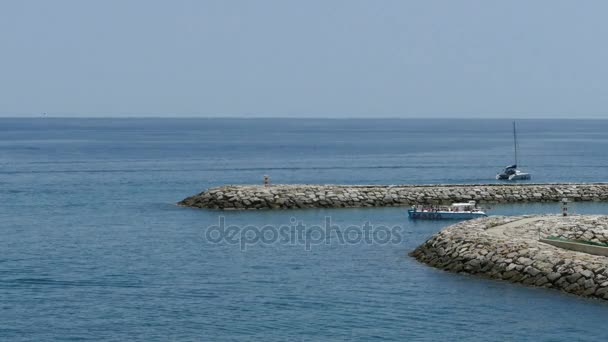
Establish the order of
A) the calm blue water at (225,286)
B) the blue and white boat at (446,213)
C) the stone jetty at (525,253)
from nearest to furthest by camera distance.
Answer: the calm blue water at (225,286)
the stone jetty at (525,253)
the blue and white boat at (446,213)

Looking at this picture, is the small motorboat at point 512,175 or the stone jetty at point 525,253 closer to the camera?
the stone jetty at point 525,253

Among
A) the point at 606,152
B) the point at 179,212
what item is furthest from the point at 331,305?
the point at 606,152

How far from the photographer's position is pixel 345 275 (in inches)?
2019

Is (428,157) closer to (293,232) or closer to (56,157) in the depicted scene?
(56,157)

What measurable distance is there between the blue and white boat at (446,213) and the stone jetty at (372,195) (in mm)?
7141

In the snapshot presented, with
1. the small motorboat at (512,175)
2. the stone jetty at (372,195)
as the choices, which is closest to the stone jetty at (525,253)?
the stone jetty at (372,195)

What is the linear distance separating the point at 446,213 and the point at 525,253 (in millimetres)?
26076

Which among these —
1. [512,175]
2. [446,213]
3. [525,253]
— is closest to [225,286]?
[525,253]

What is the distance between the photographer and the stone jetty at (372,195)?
267 feet

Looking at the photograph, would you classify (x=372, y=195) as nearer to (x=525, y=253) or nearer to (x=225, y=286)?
(x=525, y=253)

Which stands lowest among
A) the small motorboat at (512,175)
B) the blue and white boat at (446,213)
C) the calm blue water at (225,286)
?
the calm blue water at (225,286)

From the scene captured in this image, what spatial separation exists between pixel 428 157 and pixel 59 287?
395ft

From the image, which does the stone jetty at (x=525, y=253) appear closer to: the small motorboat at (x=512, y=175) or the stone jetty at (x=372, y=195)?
the stone jetty at (x=372, y=195)

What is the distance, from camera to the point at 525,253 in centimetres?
4931
